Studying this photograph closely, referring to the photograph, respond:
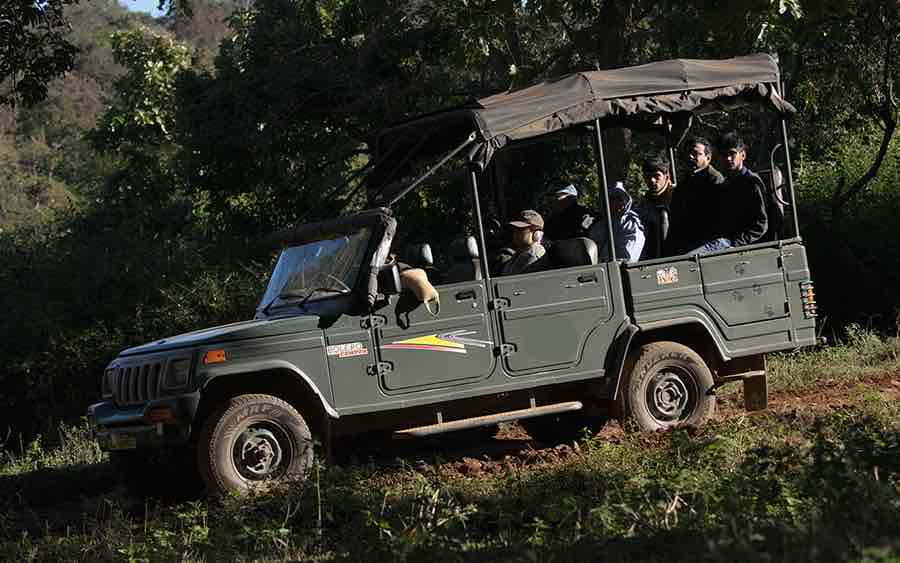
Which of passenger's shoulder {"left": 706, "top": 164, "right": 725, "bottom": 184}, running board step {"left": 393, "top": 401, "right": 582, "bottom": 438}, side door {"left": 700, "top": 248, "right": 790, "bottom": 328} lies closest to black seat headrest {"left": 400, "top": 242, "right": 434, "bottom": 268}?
running board step {"left": 393, "top": 401, "right": 582, "bottom": 438}

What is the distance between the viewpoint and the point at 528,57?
60.7 feet

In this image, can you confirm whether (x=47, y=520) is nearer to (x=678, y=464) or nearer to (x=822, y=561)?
(x=678, y=464)

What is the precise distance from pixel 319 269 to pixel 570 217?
249 cm

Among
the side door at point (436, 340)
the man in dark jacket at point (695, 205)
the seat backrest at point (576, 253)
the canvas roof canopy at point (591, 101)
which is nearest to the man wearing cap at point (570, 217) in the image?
the man in dark jacket at point (695, 205)

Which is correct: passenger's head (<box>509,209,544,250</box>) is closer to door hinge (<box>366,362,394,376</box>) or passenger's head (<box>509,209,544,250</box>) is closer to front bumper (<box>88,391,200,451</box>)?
door hinge (<box>366,362,394,376</box>)

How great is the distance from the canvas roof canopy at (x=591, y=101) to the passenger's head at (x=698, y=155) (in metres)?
0.32

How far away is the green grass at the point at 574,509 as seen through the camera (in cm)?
554

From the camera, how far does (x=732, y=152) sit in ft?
31.9

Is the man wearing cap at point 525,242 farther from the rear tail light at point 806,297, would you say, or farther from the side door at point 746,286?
the rear tail light at point 806,297

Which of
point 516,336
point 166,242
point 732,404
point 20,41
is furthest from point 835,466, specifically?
point 166,242

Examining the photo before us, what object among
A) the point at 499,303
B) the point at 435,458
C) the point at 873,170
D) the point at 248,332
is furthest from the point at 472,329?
the point at 873,170

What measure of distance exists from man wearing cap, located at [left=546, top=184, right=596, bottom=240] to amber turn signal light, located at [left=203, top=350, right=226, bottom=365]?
340 centimetres

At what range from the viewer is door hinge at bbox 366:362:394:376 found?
Answer: 8.24 meters

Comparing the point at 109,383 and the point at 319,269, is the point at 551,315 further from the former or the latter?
the point at 109,383
